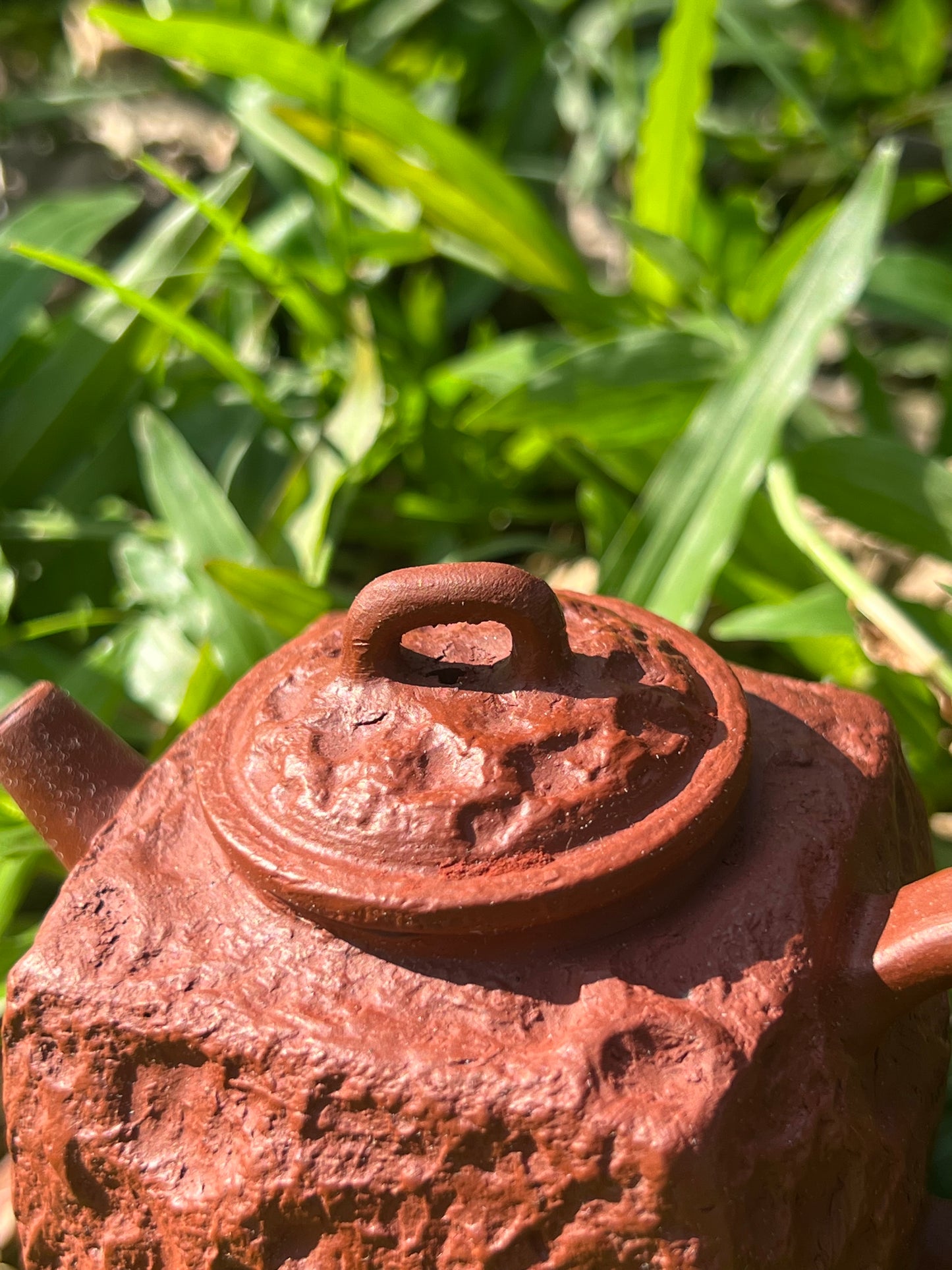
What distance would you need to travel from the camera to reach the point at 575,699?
0.79 m

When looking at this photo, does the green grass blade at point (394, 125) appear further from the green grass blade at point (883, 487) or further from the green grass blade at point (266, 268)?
the green grass blade at point (883, 487)

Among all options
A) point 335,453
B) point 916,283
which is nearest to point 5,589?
point 335,453

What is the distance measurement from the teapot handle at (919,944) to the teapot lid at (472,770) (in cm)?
13

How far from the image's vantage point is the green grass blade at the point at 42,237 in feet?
5.91

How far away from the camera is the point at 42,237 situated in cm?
185

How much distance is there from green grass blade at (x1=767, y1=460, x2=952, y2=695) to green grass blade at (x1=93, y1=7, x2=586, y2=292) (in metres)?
0.56

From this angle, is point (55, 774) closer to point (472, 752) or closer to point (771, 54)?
point (472, 752)

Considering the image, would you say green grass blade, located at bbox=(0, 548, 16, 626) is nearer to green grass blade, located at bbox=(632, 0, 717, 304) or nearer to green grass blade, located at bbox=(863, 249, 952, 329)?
green grass blade, located at bbox=(632, 0, 717, 304)

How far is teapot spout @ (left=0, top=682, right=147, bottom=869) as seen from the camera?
36.1 inches

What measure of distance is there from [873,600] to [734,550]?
0.28m

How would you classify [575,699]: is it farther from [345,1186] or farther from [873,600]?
[873,600]

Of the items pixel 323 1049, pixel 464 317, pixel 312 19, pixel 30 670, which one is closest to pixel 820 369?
pixel 464 317

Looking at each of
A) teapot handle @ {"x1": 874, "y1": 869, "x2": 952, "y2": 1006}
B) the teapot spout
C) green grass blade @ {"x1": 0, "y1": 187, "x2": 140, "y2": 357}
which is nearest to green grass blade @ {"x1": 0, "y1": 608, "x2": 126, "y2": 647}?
green grass blade @ {"x1": 0, "y1": 187, "x2": 140, "y2": 357}

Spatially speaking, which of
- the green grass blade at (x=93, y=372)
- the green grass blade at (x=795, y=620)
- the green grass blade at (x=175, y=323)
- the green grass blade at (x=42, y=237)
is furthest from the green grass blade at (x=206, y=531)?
the green grass blade at (x=795, y=620)
